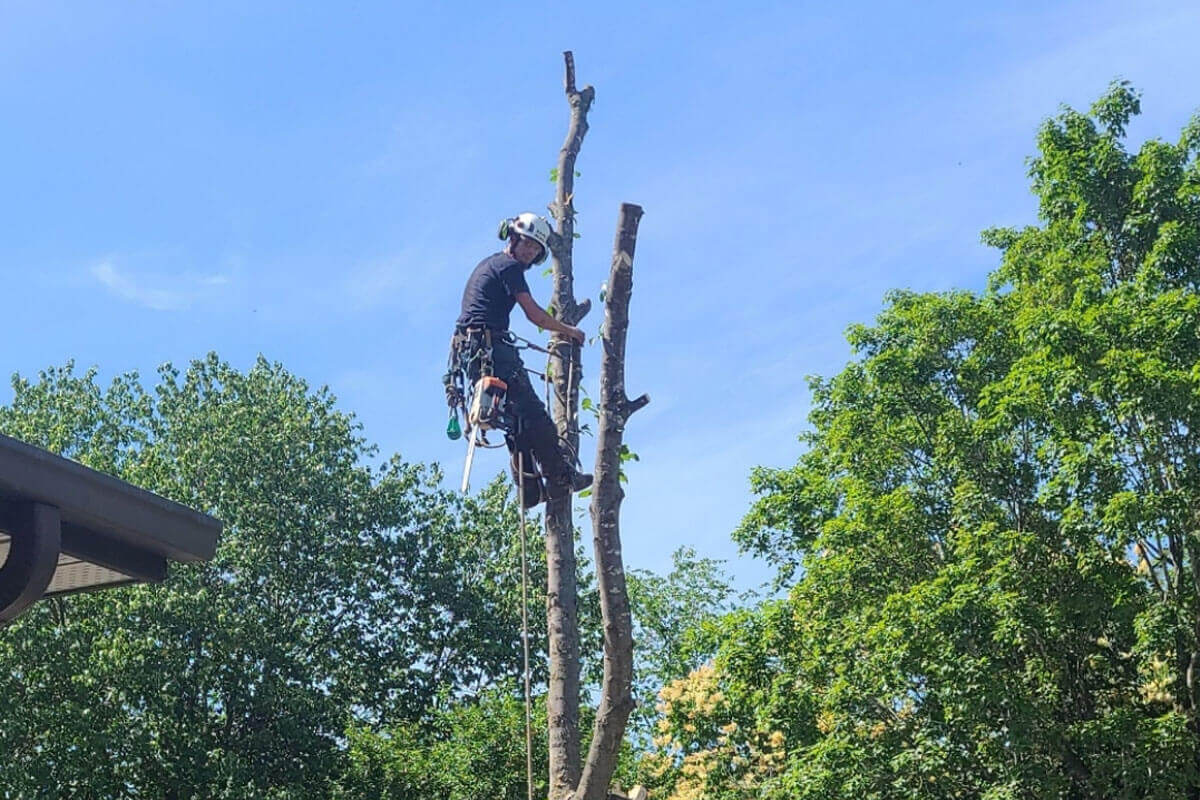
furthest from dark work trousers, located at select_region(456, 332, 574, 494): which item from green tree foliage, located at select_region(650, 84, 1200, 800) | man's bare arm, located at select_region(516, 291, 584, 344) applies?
green tree foliage, located at select_region(650, 84, 1200, 800)

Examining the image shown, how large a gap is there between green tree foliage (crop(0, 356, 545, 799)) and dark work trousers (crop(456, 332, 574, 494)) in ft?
62.7

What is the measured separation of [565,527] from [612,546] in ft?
3.58

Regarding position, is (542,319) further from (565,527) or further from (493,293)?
(565,527)

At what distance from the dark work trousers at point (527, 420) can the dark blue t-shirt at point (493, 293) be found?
0.09m

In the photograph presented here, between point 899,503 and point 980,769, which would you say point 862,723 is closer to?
point 980,769

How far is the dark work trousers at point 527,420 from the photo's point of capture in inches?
269

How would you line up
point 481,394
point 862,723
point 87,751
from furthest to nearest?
1. point 87,751
2. point 862,723
3. point 481,394

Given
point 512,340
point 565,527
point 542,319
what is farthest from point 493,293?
point 565,527

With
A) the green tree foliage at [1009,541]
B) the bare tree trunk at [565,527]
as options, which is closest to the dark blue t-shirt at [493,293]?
the bare tree trunk at [565,527]

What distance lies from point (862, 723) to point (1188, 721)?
13.9 feet

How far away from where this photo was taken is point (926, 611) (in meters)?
18.3

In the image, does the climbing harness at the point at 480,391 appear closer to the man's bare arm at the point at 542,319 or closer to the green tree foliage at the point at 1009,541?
the man's bare arm at the point at 542,319

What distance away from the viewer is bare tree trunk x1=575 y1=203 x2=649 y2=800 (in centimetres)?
539

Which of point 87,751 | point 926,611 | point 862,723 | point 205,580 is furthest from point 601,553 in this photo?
point 205,580
